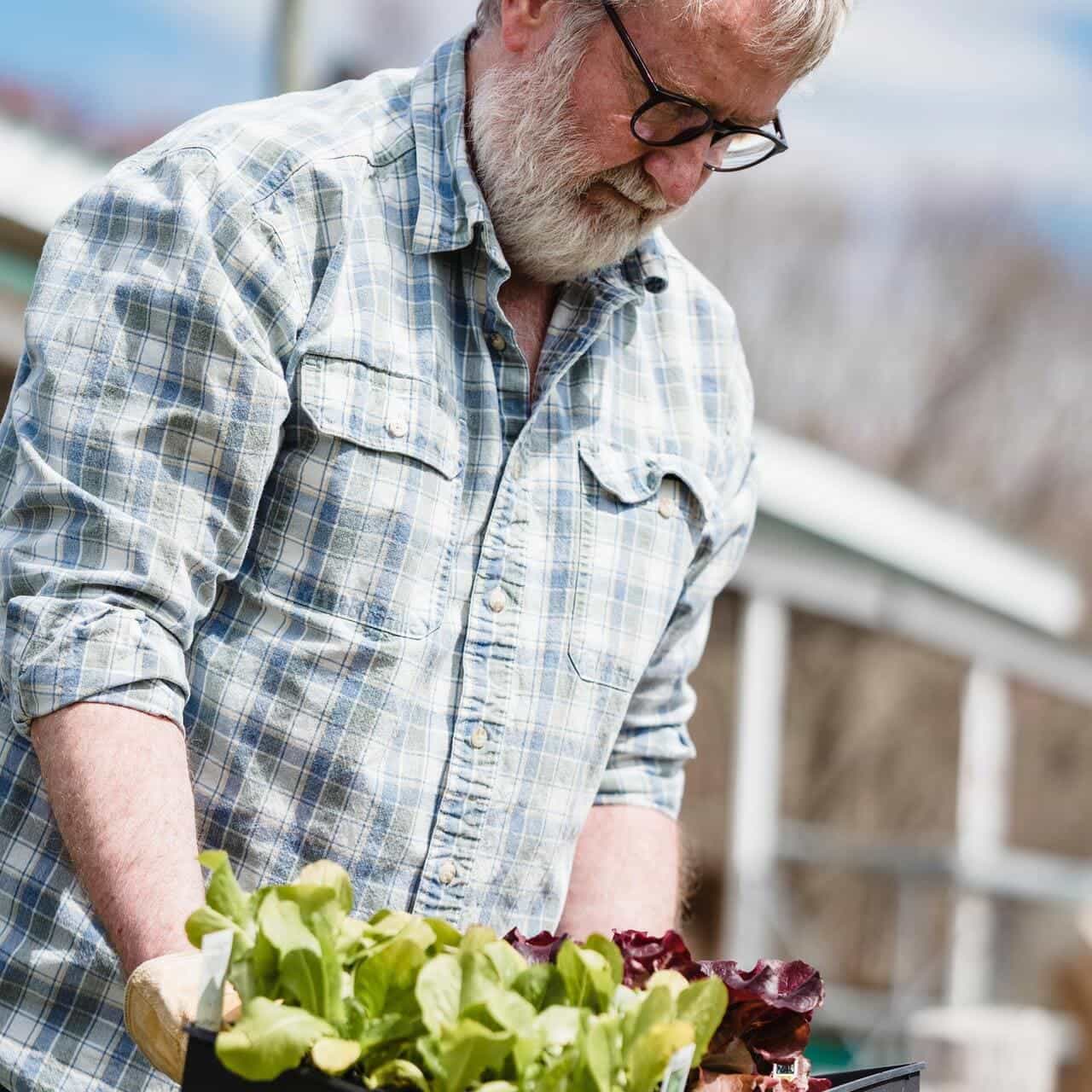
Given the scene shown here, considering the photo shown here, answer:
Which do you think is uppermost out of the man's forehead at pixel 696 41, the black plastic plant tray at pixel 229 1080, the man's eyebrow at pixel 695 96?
the man's forehead at pixel 696 41

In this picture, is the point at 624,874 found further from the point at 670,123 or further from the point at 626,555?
the point at 670,123

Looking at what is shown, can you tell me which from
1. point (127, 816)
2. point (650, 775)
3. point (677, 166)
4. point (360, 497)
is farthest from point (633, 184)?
point (127, 816)

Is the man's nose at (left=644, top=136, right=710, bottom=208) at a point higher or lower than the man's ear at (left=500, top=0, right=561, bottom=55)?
lower

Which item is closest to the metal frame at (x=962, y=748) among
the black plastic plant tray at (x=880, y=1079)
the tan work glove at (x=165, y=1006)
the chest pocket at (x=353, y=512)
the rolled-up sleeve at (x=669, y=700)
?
the rolled-up sleeve at (x=669, y=700)

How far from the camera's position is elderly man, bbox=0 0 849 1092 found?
173 centimetres

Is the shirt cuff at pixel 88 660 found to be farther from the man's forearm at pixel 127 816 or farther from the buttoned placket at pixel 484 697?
the buttoned placket at pixel 484 697

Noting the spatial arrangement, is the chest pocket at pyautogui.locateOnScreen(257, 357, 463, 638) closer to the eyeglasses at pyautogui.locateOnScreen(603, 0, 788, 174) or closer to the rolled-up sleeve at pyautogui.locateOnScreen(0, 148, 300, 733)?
the rolled-up sleeve at pyautogui.locateOnScreen(0, 148, 300, 733)

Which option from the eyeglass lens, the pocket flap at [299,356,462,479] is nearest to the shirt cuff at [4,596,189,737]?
the pocket flap at [299,356,462,479]

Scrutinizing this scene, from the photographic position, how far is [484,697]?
1.96 m

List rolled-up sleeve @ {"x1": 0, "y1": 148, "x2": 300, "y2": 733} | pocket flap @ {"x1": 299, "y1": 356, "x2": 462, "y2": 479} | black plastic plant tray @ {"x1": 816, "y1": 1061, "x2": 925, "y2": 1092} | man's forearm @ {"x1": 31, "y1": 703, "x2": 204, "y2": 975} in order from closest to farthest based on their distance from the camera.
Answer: black plastic plant tray @ {"x1": 816, "y1": 1061, "x2": 925, "y2": 1092}
man's forearm @ {"x1": 31, "y1": 703, "x2": 204, "y2": 975}
rolled-up sleeve @ {"x1": 0, "y1": 148, "x2": 300, "y2": 733}
pocket flap @ {"x1": 299, "y1": 356, "x2": 462, "y2": 479}

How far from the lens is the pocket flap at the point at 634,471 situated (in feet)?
6.84

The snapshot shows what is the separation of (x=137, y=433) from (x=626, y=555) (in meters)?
0.64

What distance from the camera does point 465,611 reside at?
1957 millimetres

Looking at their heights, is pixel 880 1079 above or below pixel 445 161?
below
